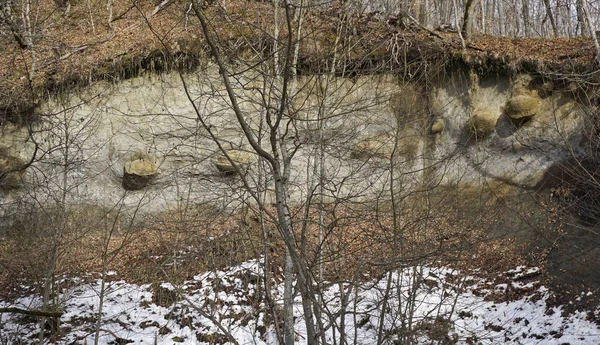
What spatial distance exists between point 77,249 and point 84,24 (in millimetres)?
8021

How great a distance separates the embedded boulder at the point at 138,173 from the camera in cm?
1255

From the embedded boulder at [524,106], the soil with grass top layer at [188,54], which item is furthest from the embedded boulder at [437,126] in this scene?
the embedded boulder at [524,106]

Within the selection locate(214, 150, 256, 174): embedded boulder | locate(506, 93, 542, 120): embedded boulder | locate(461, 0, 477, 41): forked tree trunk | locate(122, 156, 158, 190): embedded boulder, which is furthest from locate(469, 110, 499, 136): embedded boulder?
locate(122, 156, 158, 190): embedded boulder

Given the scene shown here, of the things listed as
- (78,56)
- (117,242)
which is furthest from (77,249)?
(78,56)

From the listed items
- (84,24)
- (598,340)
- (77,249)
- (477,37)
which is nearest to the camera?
(598,340)

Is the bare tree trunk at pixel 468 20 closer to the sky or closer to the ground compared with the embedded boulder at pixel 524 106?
closer to the sky

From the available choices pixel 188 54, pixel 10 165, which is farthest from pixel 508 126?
pixel 10 165

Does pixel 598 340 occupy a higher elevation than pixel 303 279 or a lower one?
lower

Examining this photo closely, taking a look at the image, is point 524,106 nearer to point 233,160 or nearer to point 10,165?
point 233,160

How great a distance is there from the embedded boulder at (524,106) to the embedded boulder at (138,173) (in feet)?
28.4

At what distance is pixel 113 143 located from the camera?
12.8 m

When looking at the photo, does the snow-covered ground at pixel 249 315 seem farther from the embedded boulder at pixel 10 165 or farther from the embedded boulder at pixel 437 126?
the embedded boulder at pixel 437 126

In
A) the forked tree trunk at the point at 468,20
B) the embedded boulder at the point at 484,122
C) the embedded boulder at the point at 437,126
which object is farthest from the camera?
the forked tree trunk at the point at 468,20

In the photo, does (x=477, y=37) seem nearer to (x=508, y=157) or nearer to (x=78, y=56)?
(x=508, y=157)
